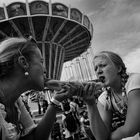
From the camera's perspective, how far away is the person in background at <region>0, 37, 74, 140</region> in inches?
61.5

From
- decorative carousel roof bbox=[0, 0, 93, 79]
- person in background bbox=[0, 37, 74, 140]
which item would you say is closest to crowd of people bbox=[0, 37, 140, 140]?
person in background bbox=[0, 37, 74, 140]

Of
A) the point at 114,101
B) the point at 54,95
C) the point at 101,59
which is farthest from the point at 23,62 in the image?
the point at 114,101

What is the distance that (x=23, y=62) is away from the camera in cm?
160

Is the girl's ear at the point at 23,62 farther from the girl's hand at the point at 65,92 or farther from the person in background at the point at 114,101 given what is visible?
the person in background at the point at 114,101

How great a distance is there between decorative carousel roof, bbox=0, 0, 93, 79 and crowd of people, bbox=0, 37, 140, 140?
21912 millimetres

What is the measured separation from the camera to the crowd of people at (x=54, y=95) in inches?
61.7

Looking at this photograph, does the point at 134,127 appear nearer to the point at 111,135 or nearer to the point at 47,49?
the point at 111,135

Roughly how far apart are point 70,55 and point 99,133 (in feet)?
117

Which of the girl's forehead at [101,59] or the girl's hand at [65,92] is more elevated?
the girl's forehead at [101,59]

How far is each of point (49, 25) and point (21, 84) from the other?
1016 inches

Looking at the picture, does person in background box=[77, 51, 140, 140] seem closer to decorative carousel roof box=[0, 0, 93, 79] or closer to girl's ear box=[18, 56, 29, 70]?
girl's ear box=[18, 56, 29, 70]

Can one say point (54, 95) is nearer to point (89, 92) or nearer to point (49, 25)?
point (89, 92)

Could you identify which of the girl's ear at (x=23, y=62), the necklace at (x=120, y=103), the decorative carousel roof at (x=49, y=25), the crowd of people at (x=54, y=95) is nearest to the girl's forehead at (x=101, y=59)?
the crowd of people at (x=54, y=95)

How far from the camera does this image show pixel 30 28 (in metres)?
26.4
